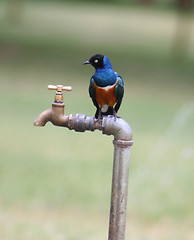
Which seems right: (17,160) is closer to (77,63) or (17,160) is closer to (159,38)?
(77,63)

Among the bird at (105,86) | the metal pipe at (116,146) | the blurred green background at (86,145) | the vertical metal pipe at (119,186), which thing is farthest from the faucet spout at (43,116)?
the blurred green background at (86,145)

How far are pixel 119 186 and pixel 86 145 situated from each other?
5.36 m

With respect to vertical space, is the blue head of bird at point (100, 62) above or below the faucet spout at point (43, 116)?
above

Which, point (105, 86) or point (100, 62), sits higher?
point (100, 62)

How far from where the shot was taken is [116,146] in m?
3.02

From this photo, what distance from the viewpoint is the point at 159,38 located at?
74.4 feet

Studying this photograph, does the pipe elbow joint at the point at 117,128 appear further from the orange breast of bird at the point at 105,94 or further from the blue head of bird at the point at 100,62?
the blue head of bird at the point at 100,62

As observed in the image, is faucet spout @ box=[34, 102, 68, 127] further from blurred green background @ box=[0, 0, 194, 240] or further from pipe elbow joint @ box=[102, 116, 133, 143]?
blurred green background @ box=[0, 0, 194, 240]

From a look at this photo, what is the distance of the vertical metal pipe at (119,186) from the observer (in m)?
3.00

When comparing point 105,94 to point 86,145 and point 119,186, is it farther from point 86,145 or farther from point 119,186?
point 86,145

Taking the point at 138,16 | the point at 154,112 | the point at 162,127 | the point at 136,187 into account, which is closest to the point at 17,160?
the point at 136,187

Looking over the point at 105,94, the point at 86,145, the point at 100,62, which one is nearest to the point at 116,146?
the point at 105,94

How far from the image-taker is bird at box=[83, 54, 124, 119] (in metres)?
3.12

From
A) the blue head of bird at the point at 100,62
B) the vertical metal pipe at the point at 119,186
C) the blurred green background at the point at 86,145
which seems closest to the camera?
the vertical metal pipe at the point at 119,186
